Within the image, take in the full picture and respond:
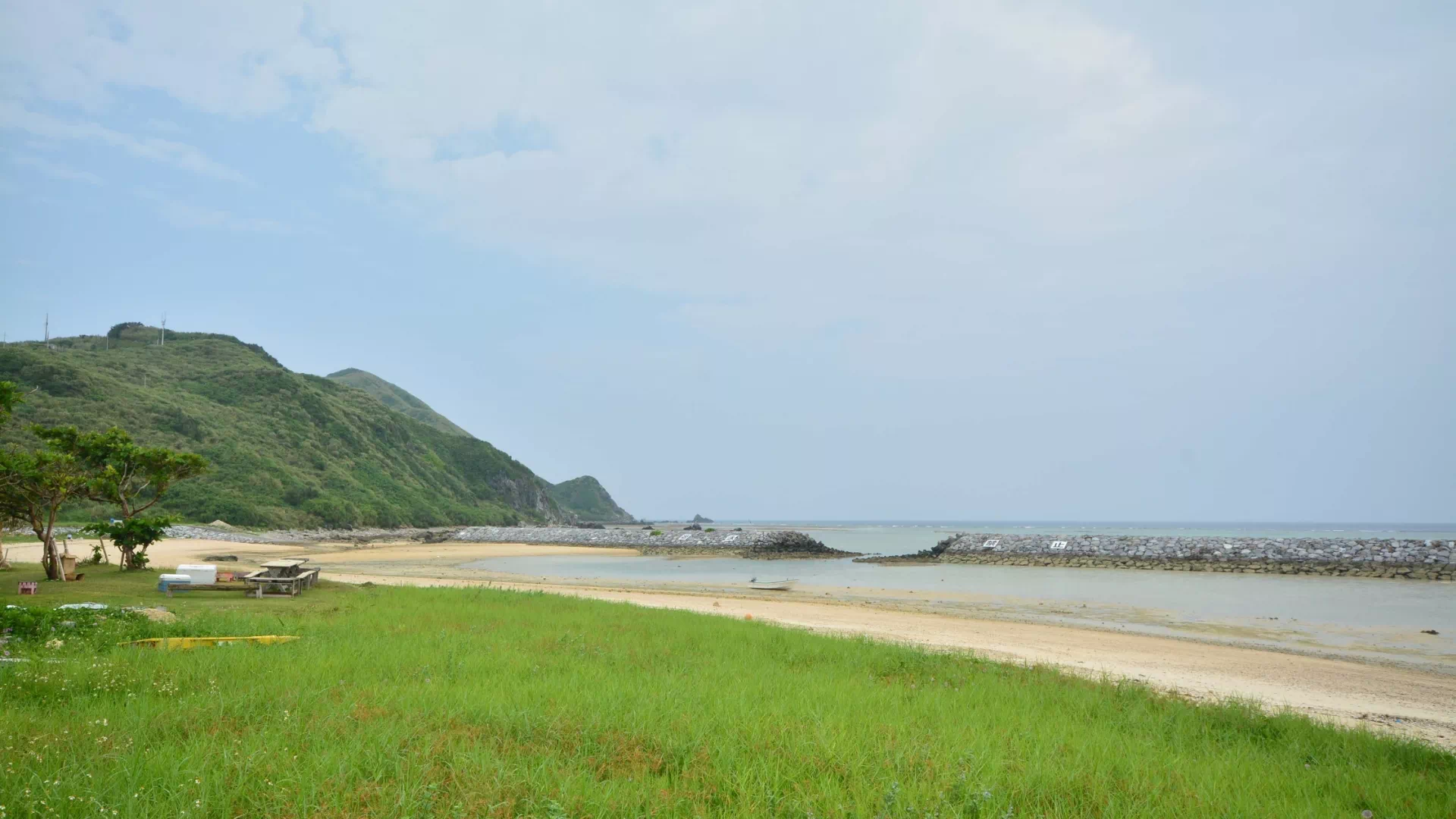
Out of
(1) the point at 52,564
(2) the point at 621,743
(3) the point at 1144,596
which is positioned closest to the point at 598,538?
(3) the point at 1144,596

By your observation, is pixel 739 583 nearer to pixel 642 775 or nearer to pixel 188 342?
pixel 642 775

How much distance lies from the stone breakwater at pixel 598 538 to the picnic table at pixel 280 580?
119ft

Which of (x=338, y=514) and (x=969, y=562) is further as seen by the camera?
(x=338, y=514)

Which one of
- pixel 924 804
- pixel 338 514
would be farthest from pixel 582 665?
pixel 338 514

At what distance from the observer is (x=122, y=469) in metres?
20.5

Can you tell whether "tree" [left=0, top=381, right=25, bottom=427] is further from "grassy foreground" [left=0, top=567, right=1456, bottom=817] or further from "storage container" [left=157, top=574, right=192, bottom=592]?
"grassy foreground" [left=0, top=567, right=1456, bottom=817]

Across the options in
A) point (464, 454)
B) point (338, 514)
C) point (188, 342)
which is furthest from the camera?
point (464, 454)

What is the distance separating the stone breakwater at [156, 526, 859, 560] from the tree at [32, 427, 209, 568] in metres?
30.7

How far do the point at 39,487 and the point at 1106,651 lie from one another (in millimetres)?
23730

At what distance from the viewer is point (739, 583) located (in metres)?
36.4

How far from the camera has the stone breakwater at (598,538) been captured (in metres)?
55.3

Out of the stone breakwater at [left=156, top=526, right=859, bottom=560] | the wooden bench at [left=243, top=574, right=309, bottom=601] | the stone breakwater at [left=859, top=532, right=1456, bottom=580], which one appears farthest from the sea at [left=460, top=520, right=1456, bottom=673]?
the wooden bench at [left=243, top=574, right=309, bottom=601]

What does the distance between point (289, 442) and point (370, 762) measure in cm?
8409

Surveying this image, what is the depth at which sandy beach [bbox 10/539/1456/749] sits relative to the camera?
1176 centimetres
